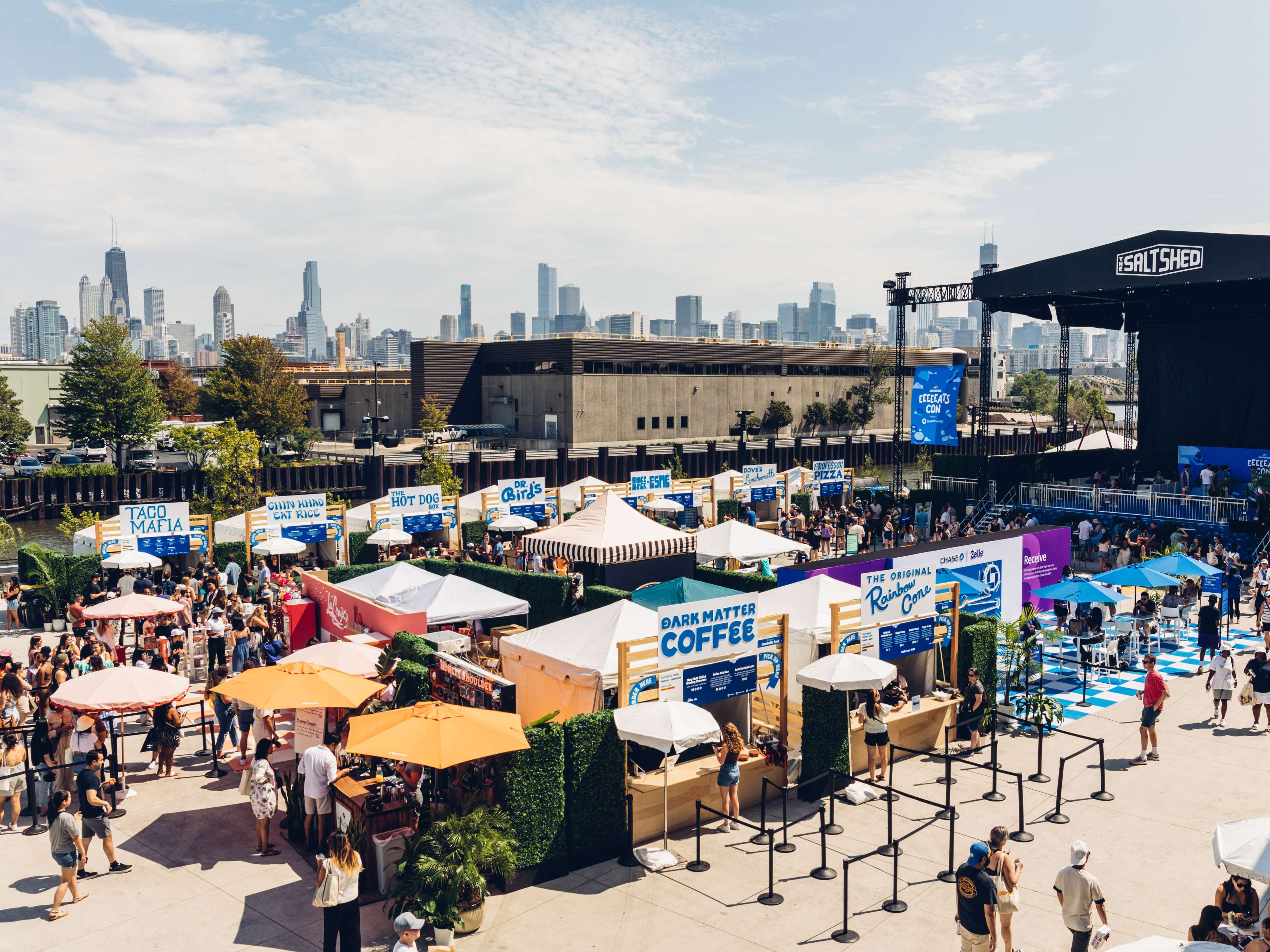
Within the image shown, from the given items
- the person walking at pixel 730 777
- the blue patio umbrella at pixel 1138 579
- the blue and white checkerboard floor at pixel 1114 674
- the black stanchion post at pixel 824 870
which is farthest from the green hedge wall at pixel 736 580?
the black stanchion post at pixel 824 870

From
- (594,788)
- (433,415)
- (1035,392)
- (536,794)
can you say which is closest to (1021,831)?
(594,788)

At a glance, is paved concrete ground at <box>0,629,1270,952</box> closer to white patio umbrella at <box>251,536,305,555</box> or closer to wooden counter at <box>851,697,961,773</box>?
wooden counter at <box>851,697,961,773</box>

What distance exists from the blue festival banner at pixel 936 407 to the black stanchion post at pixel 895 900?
2837 centimetres

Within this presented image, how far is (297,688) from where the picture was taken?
12.6 m

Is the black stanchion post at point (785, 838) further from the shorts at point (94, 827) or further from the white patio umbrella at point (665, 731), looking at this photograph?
the shorts at point (94, 827)

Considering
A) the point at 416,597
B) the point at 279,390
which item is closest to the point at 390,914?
the point at 416,597

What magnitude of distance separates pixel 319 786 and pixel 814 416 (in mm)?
85735

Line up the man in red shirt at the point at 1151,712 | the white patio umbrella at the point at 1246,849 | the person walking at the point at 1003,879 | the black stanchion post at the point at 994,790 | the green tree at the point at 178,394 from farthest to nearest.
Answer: the green tree at the point at 178,394 → the man in red shirt at the point at 1151,712 → the black stanchion post at the point at 994,790 → the person walking at the point at 1003,879 → the white patio umbrella at the point at 1246,849

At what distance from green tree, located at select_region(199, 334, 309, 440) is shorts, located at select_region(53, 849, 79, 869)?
213 ft

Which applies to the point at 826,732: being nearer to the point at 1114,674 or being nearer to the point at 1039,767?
the point at 1039,767

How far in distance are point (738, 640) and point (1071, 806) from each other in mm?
4996

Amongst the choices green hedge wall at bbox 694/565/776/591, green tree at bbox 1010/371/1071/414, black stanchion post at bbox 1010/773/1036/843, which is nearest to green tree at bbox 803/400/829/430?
green tree at bbox 1010/371/1071/414

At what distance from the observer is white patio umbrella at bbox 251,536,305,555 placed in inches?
1026

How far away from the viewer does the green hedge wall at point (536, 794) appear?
35.8 feet
